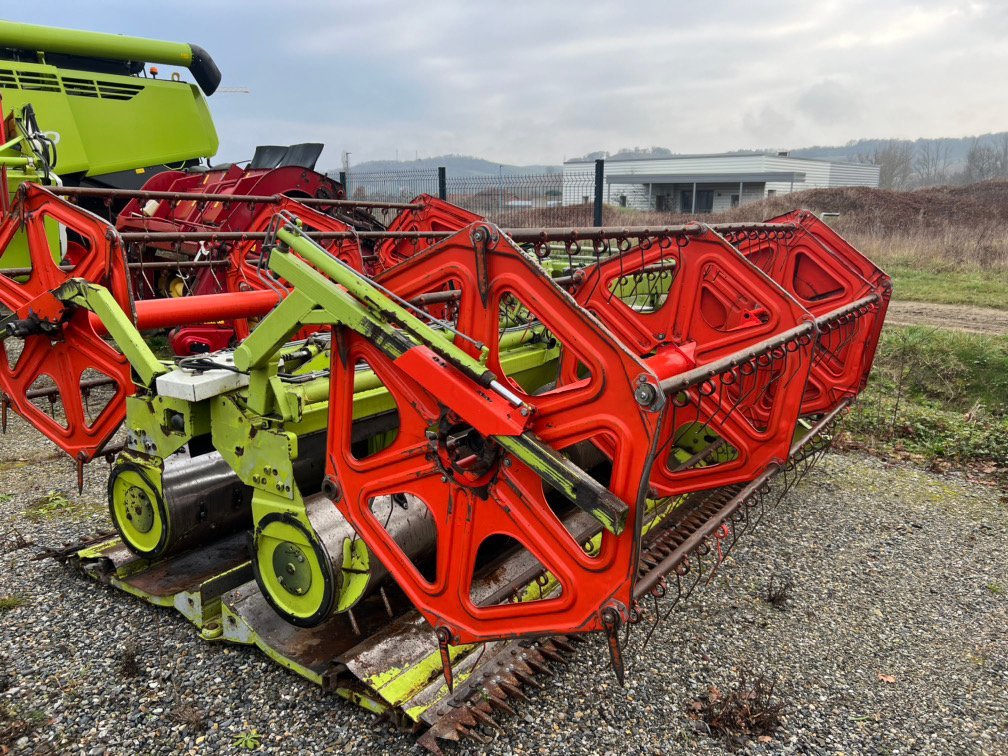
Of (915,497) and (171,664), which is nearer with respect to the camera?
(171,664)

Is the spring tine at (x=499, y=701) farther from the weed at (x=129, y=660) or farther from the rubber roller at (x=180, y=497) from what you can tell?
the weed at (x=129, y=660)

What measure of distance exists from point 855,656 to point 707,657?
766 mm

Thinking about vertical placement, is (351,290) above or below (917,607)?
above

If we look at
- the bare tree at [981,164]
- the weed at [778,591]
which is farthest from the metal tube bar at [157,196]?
the bare tree at [981,164]

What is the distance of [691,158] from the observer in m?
38.6

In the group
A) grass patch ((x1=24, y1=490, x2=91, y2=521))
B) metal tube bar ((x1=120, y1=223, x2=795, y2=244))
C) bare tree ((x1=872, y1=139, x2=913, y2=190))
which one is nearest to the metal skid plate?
grass patch ((x1=24, y1=490, x2=91, y2=521))

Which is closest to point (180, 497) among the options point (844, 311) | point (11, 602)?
point (11, 602)

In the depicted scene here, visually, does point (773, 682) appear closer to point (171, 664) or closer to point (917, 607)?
point (917, 607)

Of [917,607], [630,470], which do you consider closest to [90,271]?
[630,470]

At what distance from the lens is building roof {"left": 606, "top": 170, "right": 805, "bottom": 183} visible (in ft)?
125

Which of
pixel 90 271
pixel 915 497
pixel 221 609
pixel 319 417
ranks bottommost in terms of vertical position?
pixel 915 497

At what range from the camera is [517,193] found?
47.2 feet

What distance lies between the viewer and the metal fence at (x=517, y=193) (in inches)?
529

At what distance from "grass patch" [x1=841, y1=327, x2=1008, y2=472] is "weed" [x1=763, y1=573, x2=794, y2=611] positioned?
2.95 metres
